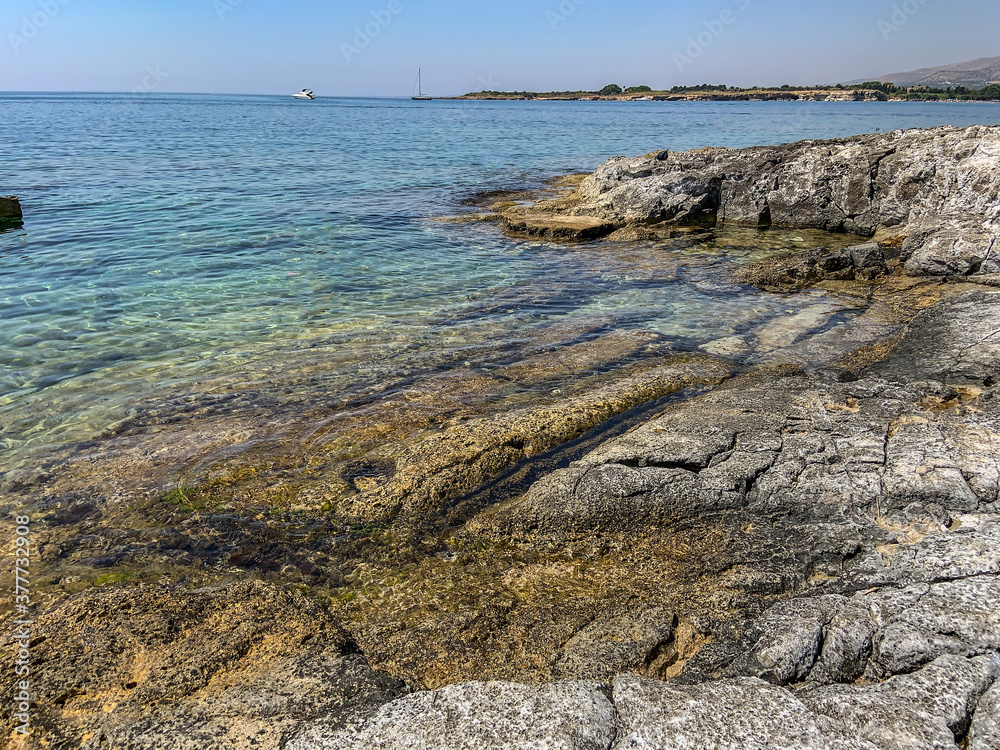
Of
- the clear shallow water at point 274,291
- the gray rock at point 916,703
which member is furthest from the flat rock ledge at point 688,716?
the clear shallow water at point 274,291

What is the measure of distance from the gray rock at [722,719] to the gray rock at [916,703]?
0.29 ft

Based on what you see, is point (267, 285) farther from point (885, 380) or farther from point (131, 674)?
point (885, 380)

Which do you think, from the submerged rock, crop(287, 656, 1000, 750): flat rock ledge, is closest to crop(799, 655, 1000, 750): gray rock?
crop(287, 656, 1000, 750): flat rock ledge

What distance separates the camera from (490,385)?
682cm

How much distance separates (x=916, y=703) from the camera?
8.45ft

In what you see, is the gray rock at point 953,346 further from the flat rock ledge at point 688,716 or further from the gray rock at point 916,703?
the flat rock ledge at point 688,716

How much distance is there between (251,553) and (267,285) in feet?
25.2

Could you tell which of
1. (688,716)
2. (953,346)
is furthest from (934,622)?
(953,346)

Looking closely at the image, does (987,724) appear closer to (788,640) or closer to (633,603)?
(788,640)

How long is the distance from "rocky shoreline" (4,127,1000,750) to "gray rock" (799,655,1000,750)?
1cm

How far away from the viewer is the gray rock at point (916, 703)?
7.96ft

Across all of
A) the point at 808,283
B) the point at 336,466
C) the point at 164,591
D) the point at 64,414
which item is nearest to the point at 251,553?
the point at 164,591

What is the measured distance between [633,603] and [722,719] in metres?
1.13

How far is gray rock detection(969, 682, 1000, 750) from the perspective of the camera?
7.77 feet
